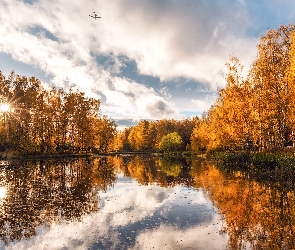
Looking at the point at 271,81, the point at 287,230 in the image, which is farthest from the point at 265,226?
the point at 271,81

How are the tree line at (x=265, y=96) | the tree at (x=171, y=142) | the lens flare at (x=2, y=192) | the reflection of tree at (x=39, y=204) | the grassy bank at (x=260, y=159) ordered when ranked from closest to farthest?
the reflection of tree at (x=39, y=204) < the lens flare at (x=2, y=192) < the grassy bank at (x=260, y=159) < the tree line at (x=265, y=96) < the tree at (x=171, y=142)

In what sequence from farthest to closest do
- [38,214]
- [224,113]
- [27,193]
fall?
[224,113], [27,193], [38,214]

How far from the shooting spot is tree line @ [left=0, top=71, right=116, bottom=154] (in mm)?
57875

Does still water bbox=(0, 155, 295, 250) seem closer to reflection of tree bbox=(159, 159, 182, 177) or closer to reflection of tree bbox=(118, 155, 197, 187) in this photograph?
reflection of tree bbox=(118, 155, 197, 187)

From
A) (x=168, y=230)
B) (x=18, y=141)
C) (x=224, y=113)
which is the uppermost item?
(x=224, y=113)

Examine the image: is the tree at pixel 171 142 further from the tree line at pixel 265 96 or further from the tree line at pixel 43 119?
the tree line at pixel 265 96

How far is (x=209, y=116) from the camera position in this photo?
7325cm

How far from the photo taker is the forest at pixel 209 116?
3250cm

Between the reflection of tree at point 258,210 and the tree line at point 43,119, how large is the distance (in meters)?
47.8

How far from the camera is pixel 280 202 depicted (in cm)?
1583

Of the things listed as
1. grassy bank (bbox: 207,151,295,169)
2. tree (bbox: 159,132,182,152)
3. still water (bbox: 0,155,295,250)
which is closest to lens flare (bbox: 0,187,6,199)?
still water (bbox: 0,155,295,250)

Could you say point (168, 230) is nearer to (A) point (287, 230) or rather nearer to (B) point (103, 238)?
(B) point (103, 238)

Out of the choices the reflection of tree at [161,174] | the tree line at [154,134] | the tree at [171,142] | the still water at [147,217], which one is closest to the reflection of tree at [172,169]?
the reflection of tree at [161,174]

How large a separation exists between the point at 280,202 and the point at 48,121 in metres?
59.8
